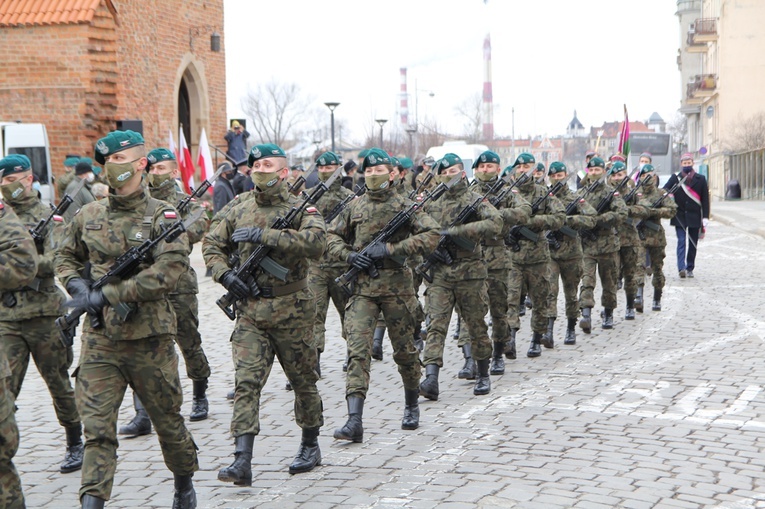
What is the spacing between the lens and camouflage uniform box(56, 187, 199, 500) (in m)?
5.23

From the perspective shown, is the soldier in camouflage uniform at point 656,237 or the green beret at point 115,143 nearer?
the green beret at point 115,143

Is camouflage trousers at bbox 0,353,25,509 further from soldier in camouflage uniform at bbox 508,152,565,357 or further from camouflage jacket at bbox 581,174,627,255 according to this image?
camouflage jacket at bbox 581,174,627,255

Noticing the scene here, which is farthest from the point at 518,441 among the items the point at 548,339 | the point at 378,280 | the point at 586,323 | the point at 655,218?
the point at 655,218

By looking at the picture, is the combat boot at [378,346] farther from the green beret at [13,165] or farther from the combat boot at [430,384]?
the green beret at [13,165]

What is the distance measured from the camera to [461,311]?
8.76 metres

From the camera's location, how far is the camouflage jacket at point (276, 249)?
6250 mm

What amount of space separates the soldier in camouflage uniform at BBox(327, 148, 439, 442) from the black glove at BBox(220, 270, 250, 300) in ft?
4.29

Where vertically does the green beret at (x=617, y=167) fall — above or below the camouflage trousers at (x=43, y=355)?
above

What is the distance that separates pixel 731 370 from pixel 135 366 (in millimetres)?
6189

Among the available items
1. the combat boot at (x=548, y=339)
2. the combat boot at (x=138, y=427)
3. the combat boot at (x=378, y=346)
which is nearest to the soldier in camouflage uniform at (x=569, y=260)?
the combat boot at (x=548, y=339)

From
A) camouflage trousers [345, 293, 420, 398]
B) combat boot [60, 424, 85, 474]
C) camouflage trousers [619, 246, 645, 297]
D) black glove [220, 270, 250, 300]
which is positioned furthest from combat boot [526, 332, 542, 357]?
combat boot [60, 424, 85, 474]

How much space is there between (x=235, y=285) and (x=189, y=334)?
6.15 feet

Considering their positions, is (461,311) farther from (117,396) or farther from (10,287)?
(10,287)

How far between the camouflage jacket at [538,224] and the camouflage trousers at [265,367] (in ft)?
14.8
